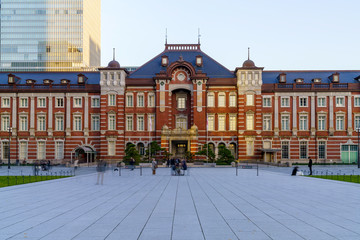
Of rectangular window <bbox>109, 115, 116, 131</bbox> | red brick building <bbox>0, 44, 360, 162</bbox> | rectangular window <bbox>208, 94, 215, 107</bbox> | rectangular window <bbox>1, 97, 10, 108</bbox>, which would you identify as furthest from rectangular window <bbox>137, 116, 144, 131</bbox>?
rectangular window <bbox>1, 97, 10, 108</bbox>

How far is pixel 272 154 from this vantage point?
60.2 meters

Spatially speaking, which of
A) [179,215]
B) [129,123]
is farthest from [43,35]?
[179,215]

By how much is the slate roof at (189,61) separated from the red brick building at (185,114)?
21 centimetres

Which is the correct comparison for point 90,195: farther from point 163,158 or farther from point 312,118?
point 312,118

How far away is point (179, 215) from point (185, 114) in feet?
161

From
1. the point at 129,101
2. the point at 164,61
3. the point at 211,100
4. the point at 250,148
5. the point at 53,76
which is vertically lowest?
the point at 250,148

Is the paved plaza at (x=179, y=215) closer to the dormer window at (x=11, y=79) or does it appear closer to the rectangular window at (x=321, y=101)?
the rectangular window at (x=321, y=101)

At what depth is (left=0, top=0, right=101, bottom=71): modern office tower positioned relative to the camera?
5428 inches

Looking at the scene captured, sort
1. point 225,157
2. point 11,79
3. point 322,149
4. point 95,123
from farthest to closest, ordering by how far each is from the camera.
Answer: point 11,79 → point 95,123 → point 322,149 → point 225,157

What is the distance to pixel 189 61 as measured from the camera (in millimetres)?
63688

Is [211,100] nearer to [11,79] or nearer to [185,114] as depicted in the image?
[185,114]

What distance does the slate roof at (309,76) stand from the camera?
62.9 m

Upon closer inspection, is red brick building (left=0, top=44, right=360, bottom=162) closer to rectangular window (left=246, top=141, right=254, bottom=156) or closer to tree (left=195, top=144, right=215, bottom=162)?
rectangular window (left=246, top=141, right=254, bottom=156)

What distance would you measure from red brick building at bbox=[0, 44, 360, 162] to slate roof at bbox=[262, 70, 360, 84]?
317mm
